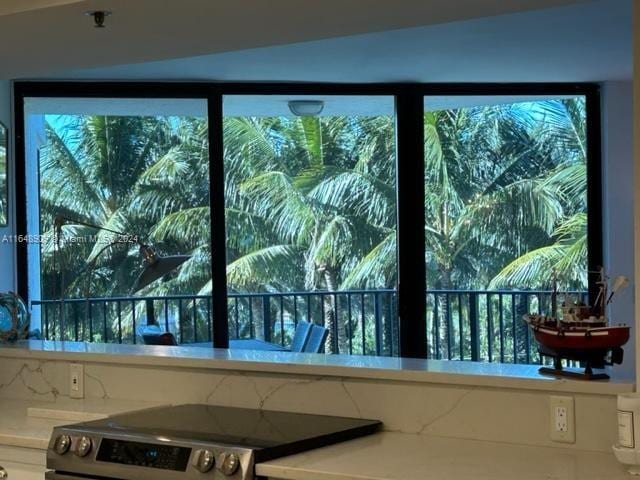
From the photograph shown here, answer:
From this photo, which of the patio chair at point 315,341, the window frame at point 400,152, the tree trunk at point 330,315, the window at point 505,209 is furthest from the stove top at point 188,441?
the window at point 505,209

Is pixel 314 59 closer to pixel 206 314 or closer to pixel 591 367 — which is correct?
pixel 206 314

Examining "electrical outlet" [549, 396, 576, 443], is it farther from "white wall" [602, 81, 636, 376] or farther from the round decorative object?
"white wall" [602, 81, 636, 376]

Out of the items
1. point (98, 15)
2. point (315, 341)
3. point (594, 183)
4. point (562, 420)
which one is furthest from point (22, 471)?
point (594, 183)

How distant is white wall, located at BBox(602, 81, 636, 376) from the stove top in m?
3.50

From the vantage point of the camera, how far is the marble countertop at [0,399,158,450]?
2.47m

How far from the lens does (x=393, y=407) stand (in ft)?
7.97

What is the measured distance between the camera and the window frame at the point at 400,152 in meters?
5.08

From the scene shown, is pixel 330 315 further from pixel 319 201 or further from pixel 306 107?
pixel 306 107

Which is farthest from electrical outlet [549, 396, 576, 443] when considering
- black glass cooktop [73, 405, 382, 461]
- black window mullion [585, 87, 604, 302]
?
black window mullion [585, 87, 604, 302]

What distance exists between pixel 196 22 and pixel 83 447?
4.16ft

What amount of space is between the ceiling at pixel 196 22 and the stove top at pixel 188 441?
1148mm

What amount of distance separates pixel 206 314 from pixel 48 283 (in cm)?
92

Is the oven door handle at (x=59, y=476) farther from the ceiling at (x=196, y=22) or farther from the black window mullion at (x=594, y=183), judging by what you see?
the black window mullion at (x=594, y=183)

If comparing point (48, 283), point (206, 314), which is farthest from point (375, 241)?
point (48, 283)
